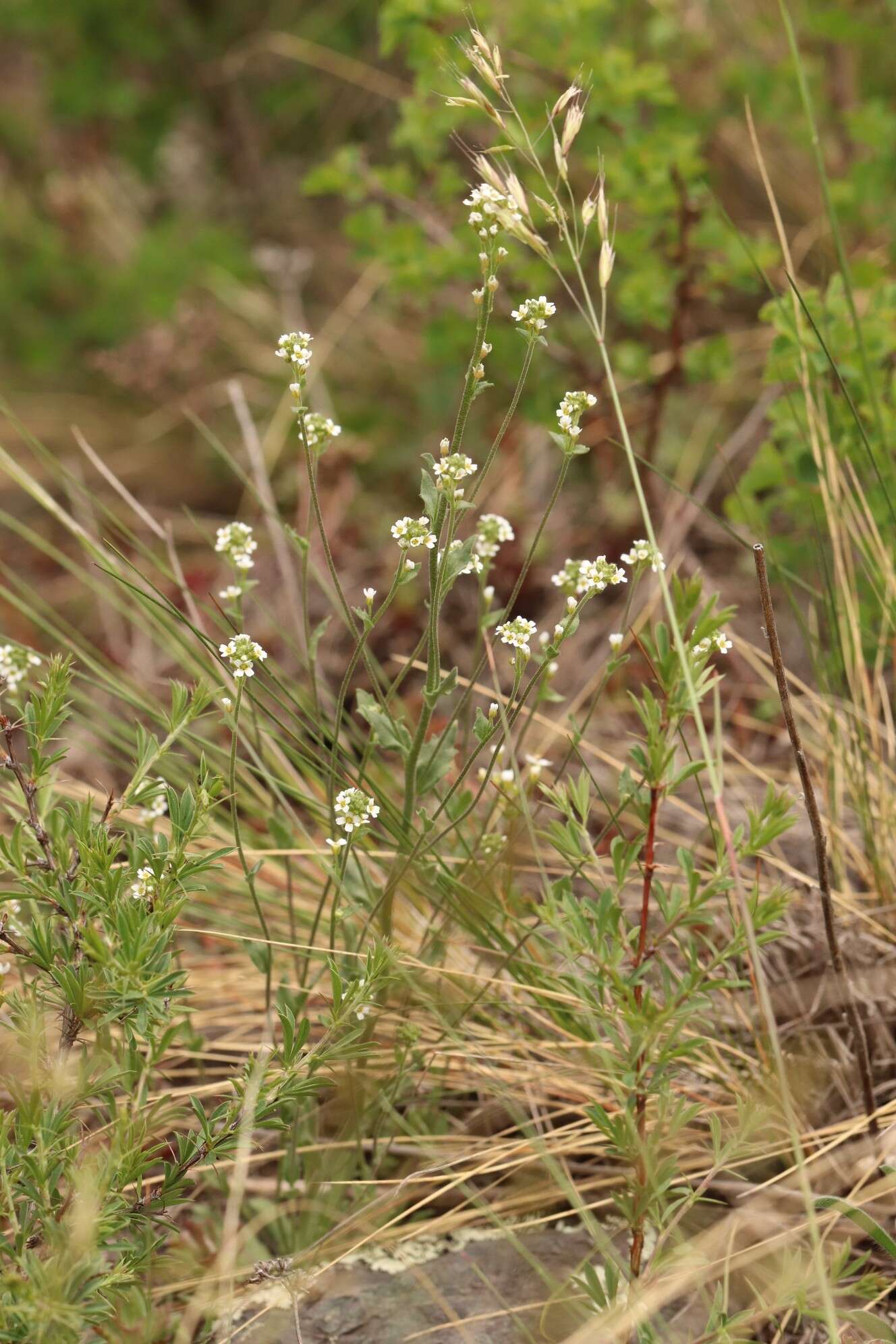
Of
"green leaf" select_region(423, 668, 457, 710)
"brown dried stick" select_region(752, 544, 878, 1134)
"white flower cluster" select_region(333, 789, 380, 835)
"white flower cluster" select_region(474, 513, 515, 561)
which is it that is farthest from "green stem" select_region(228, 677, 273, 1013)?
Answer: "brown dried stick" select_region(752, 544, 878, 1134)

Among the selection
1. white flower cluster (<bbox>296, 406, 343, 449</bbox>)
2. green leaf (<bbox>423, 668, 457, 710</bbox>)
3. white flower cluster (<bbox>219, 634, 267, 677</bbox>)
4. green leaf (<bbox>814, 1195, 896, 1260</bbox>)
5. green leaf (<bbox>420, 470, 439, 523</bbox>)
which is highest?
white flower cluster (<bbox>296, 406, 343, 449</bbox>)

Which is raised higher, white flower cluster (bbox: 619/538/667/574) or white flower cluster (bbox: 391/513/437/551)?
white flower cluster (bbox: 391/513/437/551)

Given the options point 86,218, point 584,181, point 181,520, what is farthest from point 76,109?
point 584,181

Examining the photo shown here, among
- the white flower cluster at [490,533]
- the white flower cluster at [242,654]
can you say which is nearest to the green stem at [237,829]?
the white flower cluster at [242,654]

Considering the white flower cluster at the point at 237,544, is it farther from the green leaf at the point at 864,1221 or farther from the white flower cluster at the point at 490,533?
the green leaf at the point at 864,1221

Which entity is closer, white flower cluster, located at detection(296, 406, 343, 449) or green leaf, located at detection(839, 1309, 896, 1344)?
green leaf, located at detection(839, 1309, 896, 1344)

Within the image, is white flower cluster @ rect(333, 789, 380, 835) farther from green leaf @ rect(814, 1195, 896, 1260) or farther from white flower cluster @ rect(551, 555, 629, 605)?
green leaf @ rect(814, 1195, 896, 1260)

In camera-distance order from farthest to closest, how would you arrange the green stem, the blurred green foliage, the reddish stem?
the blurred green foliage, the green stem, the reddish stem
